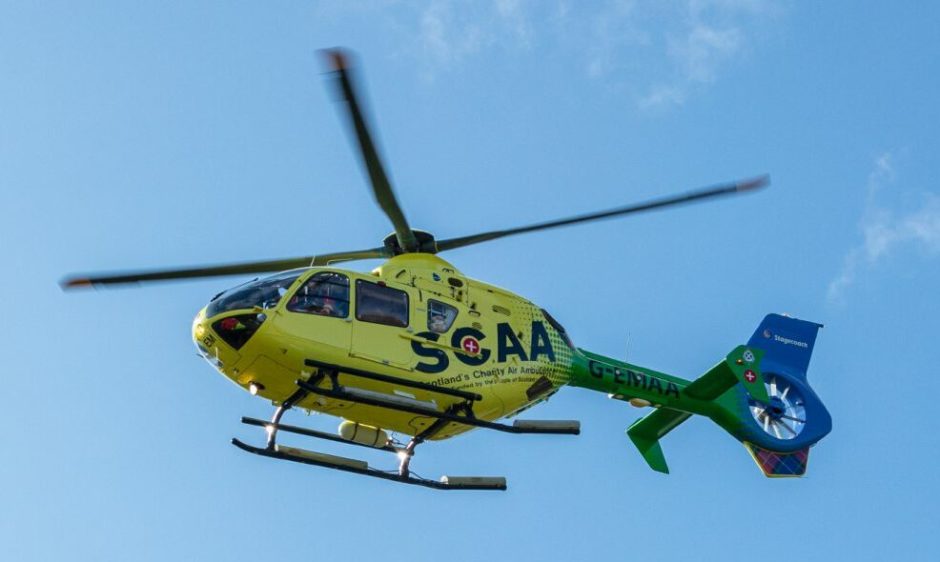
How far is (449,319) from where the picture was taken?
1673 cm

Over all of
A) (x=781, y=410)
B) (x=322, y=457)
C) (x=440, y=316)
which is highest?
(x=781, y=410)

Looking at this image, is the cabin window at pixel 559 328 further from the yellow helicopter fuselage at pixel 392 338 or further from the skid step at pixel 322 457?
the skid step at pixel 322 457

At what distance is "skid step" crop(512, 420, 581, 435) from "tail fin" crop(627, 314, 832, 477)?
289 cm

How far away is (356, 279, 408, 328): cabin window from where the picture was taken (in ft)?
52.5

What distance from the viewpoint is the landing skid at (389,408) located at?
1552 cm

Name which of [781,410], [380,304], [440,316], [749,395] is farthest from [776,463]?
[380,304]

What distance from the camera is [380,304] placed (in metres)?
16.2

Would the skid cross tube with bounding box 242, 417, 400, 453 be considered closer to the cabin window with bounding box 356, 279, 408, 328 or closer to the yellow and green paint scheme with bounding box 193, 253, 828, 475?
the yellow and green paint scheme with bounding box 193, 253, 828, 475

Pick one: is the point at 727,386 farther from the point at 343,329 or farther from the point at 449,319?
the point at 343,329

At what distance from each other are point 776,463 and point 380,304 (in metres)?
7.90

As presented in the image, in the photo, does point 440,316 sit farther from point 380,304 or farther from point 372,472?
point 372,472

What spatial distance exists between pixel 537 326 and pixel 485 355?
1.22m

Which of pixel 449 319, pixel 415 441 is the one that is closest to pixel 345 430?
pixel 415 441

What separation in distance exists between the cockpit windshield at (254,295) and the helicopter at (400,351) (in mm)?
26
